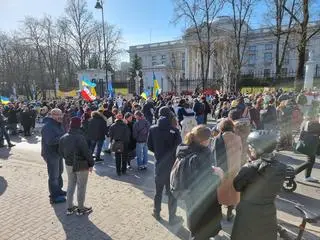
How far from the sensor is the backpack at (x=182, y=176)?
12.3ft

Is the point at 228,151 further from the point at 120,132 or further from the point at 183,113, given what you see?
the point at 183,113

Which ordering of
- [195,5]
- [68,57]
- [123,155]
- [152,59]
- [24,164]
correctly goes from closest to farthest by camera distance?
[123,155] < [24,164] < [195,5] < [68,57] < [152,59]

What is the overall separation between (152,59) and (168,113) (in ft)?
283

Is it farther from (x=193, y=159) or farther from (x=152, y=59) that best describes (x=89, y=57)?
(x=193, y=159)

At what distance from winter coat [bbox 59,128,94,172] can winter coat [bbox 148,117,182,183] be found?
4.13ft

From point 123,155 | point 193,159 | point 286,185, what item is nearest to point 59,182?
point 123,155

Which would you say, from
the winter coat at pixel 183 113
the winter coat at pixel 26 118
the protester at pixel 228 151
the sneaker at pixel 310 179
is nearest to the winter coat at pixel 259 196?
the protester at pixel 228 151

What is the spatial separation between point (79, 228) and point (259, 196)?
3.43m

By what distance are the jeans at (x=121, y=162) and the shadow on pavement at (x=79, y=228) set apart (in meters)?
2.43

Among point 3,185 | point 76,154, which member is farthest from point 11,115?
point 76,154

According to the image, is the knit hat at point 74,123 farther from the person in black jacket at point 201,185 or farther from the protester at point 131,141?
the protester at point 131,141

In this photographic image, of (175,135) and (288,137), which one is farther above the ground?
(175,135)

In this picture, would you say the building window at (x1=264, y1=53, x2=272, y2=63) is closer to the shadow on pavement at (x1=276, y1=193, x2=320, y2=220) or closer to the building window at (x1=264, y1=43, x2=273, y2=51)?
the building window at (x1=264, y1=43, x2=273, y2=51)

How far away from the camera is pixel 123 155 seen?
8.26 metres
